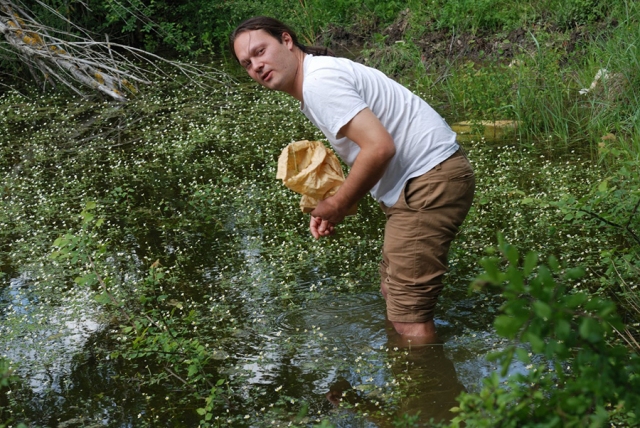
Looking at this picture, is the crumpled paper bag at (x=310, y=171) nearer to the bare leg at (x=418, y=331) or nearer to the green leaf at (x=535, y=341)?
the bare leg at (x=418, y=331)

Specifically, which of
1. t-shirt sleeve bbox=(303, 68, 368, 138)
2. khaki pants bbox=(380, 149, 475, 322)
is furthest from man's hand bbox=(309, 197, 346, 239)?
t-shirt sleeve bbox=(303, 68, 368, 138)

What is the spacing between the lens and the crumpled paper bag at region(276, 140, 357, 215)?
4.25 m

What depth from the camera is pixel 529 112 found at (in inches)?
339

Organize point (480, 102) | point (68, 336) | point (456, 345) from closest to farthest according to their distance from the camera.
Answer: point (456, 345) < point (68, 336) < point (480, 102)

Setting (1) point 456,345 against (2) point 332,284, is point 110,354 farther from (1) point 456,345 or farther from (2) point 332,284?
(1) point 456,345

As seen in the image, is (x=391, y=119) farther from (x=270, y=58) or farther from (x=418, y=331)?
(x=418, y=331)

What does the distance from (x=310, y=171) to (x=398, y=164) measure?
46 cm

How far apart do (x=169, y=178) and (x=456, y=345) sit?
4.84m

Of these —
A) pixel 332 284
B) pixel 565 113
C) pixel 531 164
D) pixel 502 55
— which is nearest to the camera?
pixel 332 284

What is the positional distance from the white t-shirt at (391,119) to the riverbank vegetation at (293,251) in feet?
2.25

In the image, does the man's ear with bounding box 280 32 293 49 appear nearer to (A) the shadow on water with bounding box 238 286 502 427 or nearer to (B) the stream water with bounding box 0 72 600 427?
(B) the stream water with bounding box 0 72 600 427

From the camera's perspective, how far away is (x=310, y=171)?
166 inches

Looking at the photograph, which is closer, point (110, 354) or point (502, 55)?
point (110, 354)

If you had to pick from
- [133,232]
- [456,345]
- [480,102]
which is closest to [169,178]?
[133,232]
